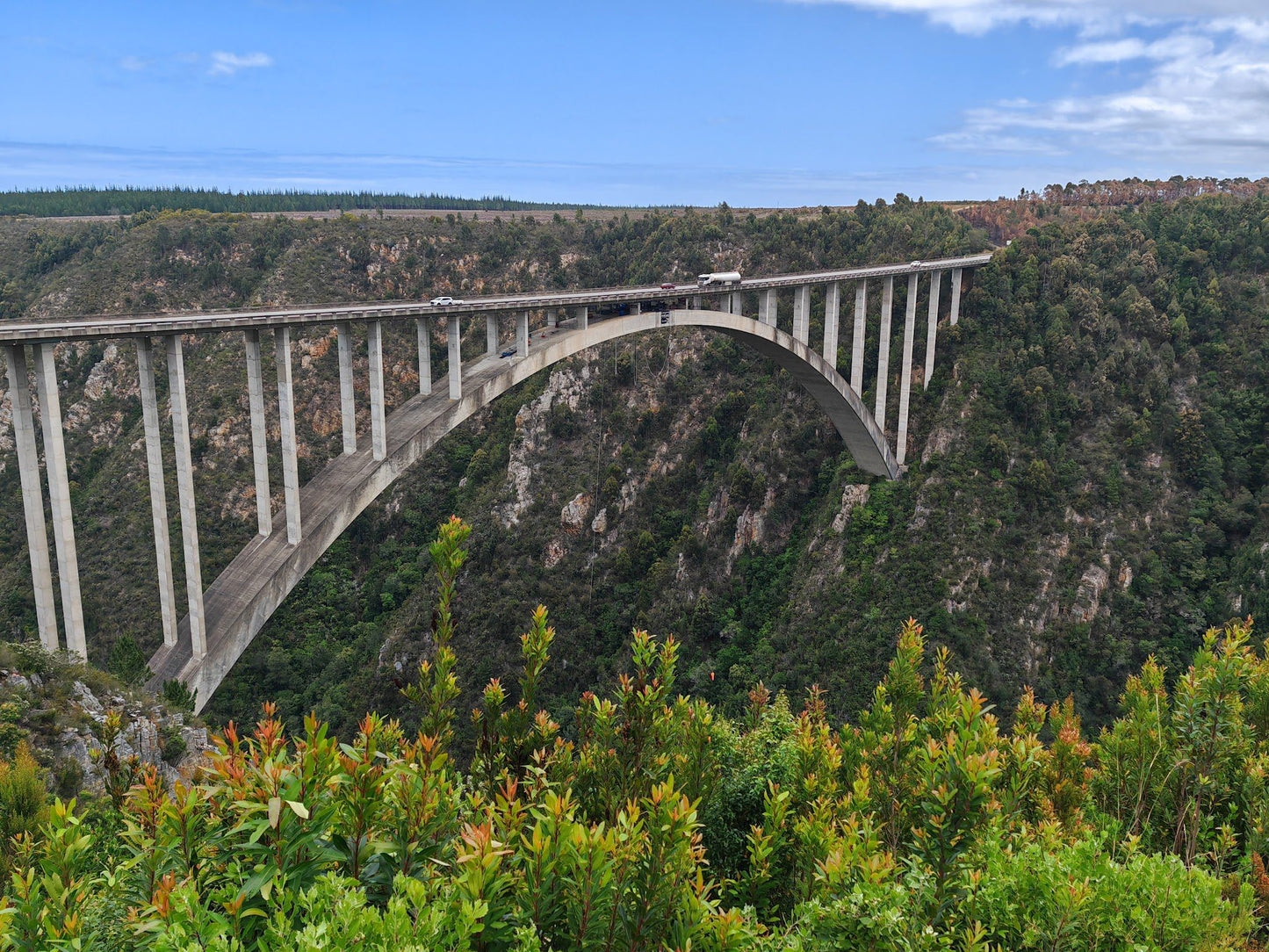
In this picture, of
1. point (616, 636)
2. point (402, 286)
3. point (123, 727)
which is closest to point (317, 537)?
point (123, 727)

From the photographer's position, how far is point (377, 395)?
21359 mm

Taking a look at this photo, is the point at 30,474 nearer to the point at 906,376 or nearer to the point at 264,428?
the point at 264,428

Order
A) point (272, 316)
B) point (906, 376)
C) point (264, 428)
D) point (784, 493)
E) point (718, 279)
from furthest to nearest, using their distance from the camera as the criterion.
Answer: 1. point (784, 493)
2. point (906, 376)
3. point (718, 279)
4. point (264, 428)
5. point (272, 316)

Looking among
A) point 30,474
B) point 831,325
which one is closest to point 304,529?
point 30,474

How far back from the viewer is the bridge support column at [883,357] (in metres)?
38.7

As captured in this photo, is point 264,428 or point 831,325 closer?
point 264,428

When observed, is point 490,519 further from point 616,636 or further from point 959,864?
point 959,864

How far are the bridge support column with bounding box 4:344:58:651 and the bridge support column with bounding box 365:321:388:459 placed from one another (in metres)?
7.04

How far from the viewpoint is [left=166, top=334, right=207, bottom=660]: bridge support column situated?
17.3 m

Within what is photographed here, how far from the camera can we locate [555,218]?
70.5 meters

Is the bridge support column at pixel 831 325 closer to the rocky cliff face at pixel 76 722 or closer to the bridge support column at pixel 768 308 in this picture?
the bridge support column at pixel 768 308

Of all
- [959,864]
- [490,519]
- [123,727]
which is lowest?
[490,519]

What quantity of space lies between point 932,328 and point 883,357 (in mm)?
4704

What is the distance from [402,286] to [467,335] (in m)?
7.81
